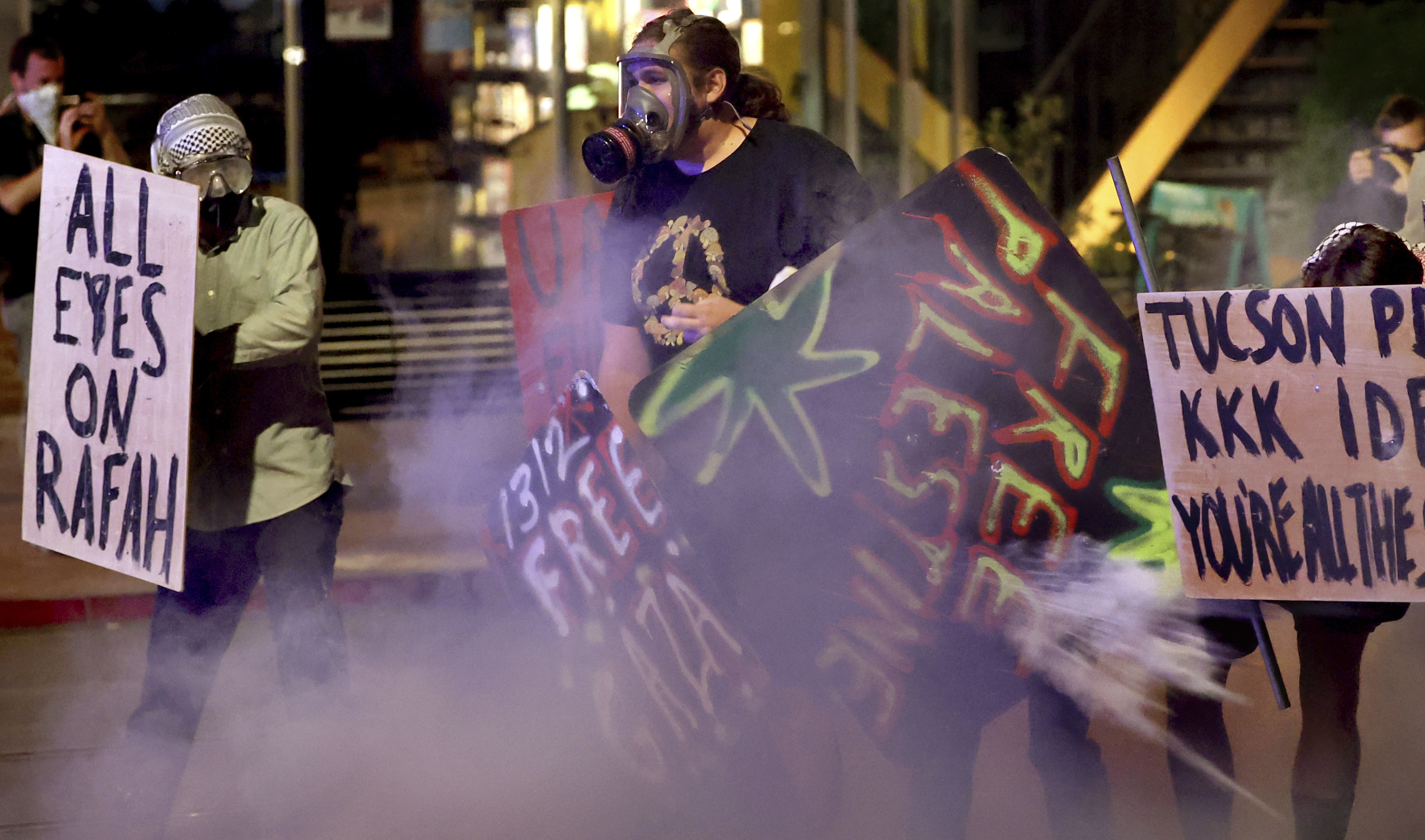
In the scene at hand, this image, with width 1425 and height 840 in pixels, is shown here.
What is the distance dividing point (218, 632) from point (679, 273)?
1270 mm

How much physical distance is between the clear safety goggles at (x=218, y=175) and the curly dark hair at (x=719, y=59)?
2.91 feet

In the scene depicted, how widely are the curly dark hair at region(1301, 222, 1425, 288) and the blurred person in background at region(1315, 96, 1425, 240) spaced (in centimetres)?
340

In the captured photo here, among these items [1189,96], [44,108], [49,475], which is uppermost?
[1189,96]

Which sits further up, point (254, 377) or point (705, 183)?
point (705, 183)

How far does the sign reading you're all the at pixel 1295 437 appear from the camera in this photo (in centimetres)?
243

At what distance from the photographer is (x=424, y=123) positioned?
9.04 m

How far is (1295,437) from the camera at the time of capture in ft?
8.16

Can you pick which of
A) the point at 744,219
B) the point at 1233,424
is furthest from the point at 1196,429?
the point at 744,219

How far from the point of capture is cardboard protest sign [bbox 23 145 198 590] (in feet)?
9.36

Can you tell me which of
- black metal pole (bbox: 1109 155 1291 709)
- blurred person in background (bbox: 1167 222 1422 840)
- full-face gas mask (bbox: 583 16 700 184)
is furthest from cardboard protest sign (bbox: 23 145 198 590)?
blurred person in background (bbox: 1167 222 1422 840)

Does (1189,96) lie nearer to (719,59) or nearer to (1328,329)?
(719,59)

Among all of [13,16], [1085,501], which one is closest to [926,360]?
[1085,501]

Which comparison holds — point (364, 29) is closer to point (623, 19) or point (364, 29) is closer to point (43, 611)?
point (623, 19)

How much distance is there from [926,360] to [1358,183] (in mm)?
4771
